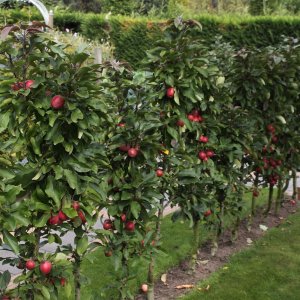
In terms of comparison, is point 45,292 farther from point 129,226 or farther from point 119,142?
point 119,142

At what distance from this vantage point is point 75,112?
95.3 inches

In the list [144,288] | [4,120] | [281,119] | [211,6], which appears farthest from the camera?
[211,6]

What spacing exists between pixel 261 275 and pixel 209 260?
1.83 ft

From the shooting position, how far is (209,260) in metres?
4.82

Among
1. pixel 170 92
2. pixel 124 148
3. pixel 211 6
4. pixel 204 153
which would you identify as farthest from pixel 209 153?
pixel 211 6

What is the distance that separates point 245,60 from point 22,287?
11.2 feet

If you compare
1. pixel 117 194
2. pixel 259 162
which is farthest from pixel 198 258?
pixel 117 194

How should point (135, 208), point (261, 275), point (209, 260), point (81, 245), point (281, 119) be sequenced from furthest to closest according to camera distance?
point (281, 119) → point (209, 260) → point (261, 275) → point (135, 208) → point (81, 245)

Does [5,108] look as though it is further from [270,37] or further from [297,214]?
[270,37]

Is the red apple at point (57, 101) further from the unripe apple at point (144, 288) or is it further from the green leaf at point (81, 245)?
the unripe apple at point (144, 288)

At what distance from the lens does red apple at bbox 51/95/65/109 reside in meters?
2.42

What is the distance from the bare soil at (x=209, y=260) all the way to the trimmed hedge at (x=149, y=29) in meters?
8.61

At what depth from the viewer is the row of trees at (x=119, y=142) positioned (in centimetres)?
243

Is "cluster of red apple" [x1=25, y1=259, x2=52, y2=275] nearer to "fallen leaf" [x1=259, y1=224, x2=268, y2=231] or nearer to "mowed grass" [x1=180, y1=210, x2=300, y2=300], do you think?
"mowed grass" [x1=180, y1=210, x2=300, y2=300]
